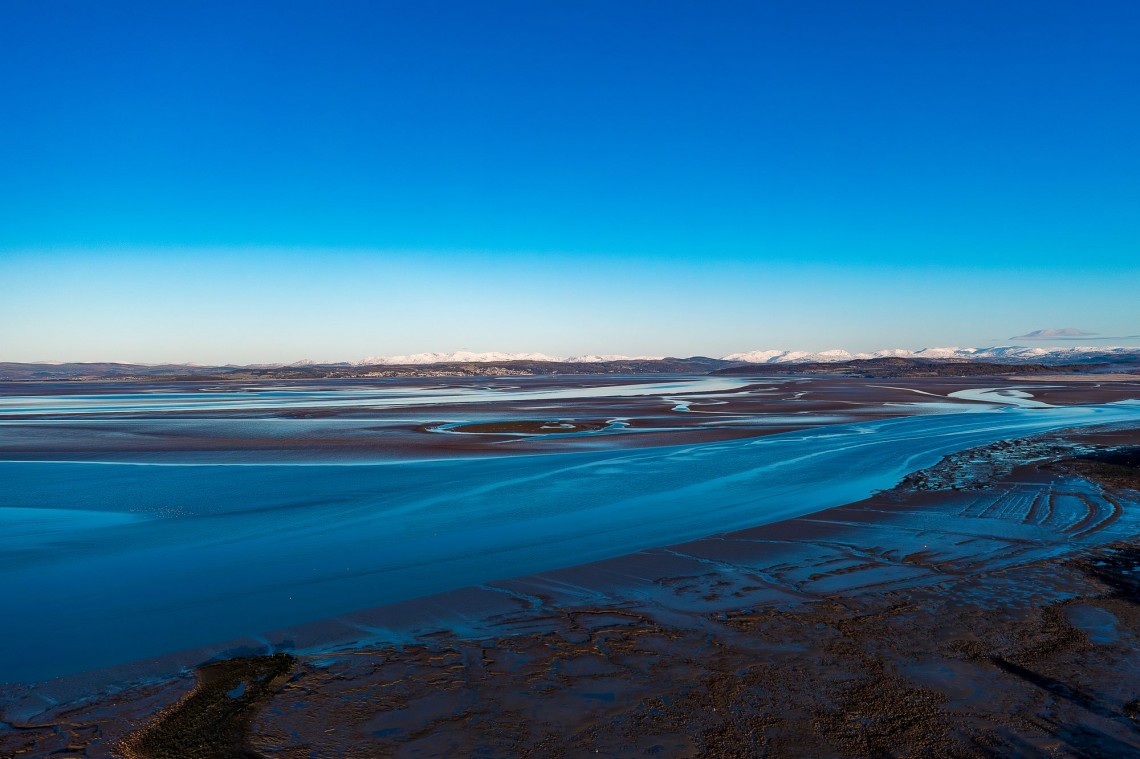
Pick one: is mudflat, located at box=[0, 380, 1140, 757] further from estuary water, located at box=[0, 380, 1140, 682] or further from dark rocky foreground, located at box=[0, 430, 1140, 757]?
estuary water, located at box=[0, 380, 1140, 682]

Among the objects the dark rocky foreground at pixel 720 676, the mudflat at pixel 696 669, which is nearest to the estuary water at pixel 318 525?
the mudflat at pixel 696 669

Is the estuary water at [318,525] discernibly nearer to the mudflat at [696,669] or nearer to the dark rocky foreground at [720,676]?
the mudflat at [696,669]

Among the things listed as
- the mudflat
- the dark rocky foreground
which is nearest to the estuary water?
the mudflat

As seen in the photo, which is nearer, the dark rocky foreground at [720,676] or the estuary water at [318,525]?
the dark rocky foreground at [720,676]

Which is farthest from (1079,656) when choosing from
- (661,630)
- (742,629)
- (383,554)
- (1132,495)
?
(1132,495)

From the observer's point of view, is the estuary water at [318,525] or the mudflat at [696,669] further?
the estuary water at [318,525]

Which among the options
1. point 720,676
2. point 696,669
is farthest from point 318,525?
point 720,676
